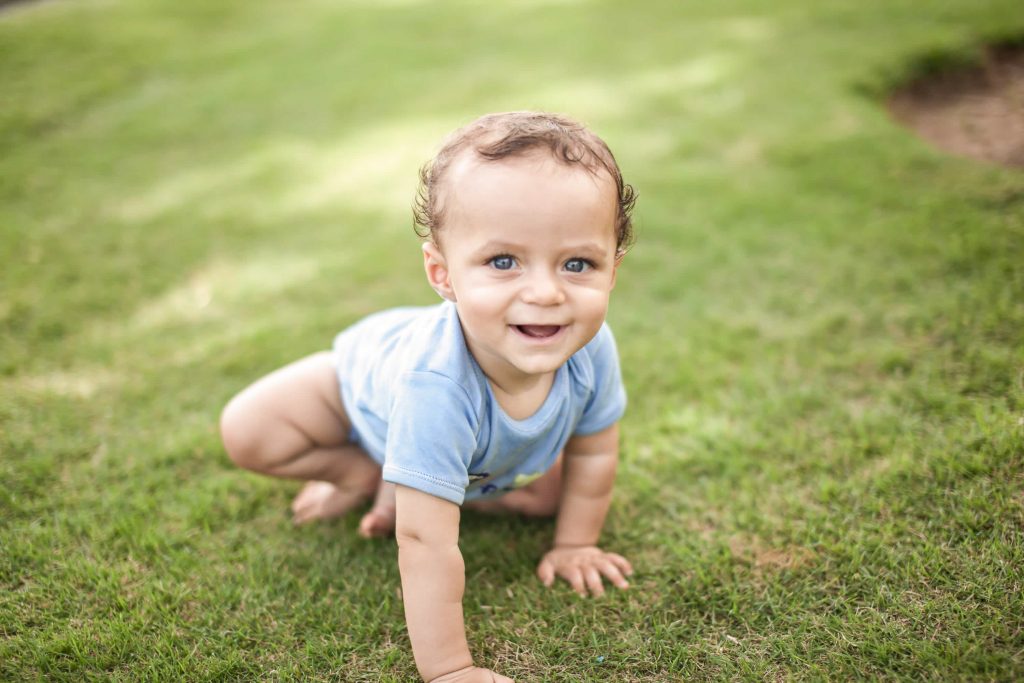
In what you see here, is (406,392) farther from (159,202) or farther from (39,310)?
(159,202)

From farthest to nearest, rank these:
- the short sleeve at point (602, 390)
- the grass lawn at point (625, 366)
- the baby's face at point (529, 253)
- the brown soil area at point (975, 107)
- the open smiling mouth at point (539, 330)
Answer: the brown soil area at point (975, 107), the short sleeve at point (602, 390), the grass lawn at point (625, 366), the open smiling mouth at point (539, 330), the baby's face at point (529, 253)

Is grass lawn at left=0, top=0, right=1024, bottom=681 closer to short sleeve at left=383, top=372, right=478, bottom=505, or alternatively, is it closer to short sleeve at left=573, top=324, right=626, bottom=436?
short sleeve at left=573, top=324, right=626, bottom=436

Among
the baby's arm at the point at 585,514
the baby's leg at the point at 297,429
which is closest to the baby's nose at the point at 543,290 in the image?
the baby's arm at the point at 585,514

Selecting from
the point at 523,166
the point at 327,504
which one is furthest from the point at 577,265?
the point at 327,504

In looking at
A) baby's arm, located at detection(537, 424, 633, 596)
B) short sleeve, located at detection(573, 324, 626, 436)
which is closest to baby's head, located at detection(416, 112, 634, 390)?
short sleeve, located at detection(573, 324, 626, 436)

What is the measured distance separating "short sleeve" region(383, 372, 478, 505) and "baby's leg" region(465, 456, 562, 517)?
62cm

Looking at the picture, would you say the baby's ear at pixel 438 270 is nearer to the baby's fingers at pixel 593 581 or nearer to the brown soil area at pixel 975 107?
the baby's fingers at pixel 593 581

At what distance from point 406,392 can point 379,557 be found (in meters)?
0.68

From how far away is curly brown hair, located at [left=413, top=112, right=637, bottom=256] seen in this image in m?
1.46

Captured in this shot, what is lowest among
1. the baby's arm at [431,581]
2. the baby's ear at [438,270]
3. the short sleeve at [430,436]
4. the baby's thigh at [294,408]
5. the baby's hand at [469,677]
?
the baby's hand at [469,677]

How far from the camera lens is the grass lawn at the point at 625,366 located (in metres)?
1.78

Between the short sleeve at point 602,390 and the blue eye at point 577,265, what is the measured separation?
1.26ft

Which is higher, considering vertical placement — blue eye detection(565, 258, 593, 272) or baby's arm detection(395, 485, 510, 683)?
blue eye detection(565, 258, 593, 272)

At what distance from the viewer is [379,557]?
2.05 m
